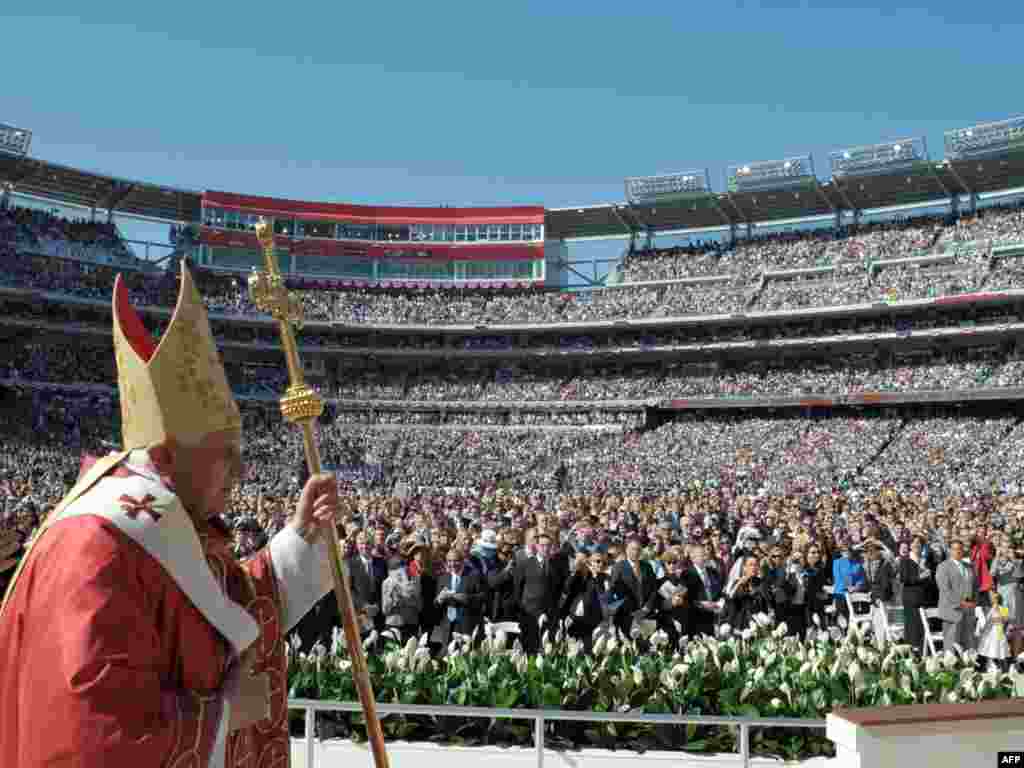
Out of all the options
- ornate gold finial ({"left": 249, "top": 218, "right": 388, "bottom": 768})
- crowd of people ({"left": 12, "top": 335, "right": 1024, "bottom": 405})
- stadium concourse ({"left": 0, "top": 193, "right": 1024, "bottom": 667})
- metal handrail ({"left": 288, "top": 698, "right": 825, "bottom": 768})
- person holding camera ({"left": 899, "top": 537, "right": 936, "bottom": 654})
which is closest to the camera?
ornate gold finial ({"left": 249, "top": 218, "right": 388, "bottom": 768})

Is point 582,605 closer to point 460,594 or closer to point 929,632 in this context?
point 460,594

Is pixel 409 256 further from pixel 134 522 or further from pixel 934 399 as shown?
pixel 134 522

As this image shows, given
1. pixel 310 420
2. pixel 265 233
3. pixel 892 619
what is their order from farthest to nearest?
pixel 892 619
pixel 265 233
pixel 310 420

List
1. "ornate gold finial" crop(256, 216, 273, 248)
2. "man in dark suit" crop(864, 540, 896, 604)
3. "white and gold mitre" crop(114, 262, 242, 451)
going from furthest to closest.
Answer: "man in dark suit" crop(864, 540, 896, 604) → "ornate gold finial" crop(256, 216, 273, 248) → "white and gold mitre" crop(114, 262, 242, 451)

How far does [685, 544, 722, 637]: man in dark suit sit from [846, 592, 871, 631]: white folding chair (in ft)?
4.97

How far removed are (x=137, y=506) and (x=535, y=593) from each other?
8.14 metres

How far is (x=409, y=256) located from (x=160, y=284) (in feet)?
50.5

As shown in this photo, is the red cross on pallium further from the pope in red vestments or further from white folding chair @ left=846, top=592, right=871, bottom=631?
white folding chair @ left=846, top=592, right=871, bottom=631

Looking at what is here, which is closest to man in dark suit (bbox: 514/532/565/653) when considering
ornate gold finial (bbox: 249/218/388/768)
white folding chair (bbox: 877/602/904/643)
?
white folding chair (bbox: 877/602/904/643)

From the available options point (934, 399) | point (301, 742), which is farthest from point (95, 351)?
point (301, 742)

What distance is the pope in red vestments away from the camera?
6.59 feet

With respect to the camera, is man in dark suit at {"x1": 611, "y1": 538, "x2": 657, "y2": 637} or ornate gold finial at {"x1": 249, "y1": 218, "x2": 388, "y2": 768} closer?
ornate gold finial at {"x1": 249, "y1": 218, "x2": 388, "y2": 768}

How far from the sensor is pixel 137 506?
7.27 ft

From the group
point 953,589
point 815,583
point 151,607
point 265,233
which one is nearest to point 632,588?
point 815,583
